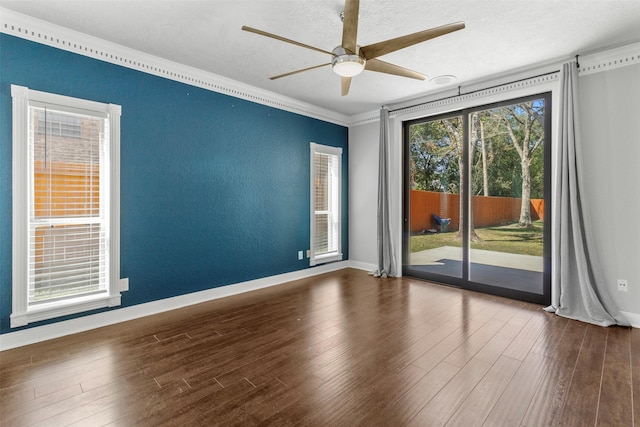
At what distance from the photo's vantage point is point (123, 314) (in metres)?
Answer: 3.25

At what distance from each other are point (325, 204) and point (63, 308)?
149 inches

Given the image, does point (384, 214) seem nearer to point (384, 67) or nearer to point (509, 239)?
point (509, 239)

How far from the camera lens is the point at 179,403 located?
6.33ft

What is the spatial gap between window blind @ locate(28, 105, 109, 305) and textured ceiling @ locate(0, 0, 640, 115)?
910mm

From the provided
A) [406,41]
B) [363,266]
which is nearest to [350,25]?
[406,41]

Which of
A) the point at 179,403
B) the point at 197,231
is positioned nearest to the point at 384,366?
the point at 179,403

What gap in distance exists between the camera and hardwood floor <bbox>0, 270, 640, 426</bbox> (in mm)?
1833

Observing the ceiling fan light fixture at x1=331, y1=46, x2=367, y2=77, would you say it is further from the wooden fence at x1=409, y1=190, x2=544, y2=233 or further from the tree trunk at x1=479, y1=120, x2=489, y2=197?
the wooden fence at x1=409, y1=190, x2=544, y2=233

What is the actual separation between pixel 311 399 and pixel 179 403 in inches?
32.1

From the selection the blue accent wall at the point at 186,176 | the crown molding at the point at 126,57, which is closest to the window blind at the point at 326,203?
the blue accent wall at the point at 186,176

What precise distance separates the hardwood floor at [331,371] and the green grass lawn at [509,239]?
83 centimetres

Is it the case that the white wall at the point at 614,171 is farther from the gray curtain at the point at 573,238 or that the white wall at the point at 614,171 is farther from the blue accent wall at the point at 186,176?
the blue accent wall at the point at 186,176

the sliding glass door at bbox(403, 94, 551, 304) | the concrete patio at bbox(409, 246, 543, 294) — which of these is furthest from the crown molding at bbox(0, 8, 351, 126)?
the concrete patio at bbox(409, 246, 543, 294)

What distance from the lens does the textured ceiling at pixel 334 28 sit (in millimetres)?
2516
